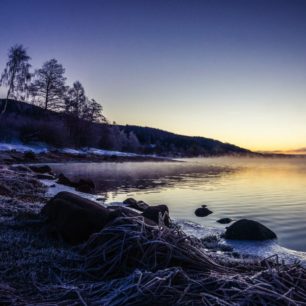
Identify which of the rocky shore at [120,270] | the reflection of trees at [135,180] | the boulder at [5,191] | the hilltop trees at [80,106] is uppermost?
the hilltop trees at [80,106]

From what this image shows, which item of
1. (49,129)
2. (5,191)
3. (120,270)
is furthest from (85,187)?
(49,129)

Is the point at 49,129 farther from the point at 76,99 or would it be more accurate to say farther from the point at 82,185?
the point at 82,185

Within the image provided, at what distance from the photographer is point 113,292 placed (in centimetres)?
343

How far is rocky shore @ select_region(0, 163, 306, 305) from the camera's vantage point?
3.29m

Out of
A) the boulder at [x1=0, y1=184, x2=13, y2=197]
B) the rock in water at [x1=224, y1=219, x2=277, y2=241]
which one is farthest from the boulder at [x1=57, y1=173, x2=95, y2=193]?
the rock in water at [x1=224, y1=219, x2=277, y2=241]

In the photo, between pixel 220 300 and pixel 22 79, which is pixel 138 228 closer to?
pixel 220 300

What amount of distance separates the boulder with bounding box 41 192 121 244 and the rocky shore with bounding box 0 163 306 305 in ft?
0.05

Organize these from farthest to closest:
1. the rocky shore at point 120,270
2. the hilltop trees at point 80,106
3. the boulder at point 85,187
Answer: the hilltop trees at point 80,106 → the boulder at point 85,187 → the rocky shore at point 120,270

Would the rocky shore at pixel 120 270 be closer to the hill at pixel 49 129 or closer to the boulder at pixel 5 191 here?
the boulder at pixel 5 191

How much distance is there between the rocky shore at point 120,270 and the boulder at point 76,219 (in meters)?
0.02

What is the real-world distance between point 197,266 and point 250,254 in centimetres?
390

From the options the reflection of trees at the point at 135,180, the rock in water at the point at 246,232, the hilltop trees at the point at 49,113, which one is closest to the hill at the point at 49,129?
the hilltop trees at the point at 49,113

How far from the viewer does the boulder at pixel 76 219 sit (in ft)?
19.5

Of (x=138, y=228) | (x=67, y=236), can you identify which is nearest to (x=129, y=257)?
(x=138, y=228)
